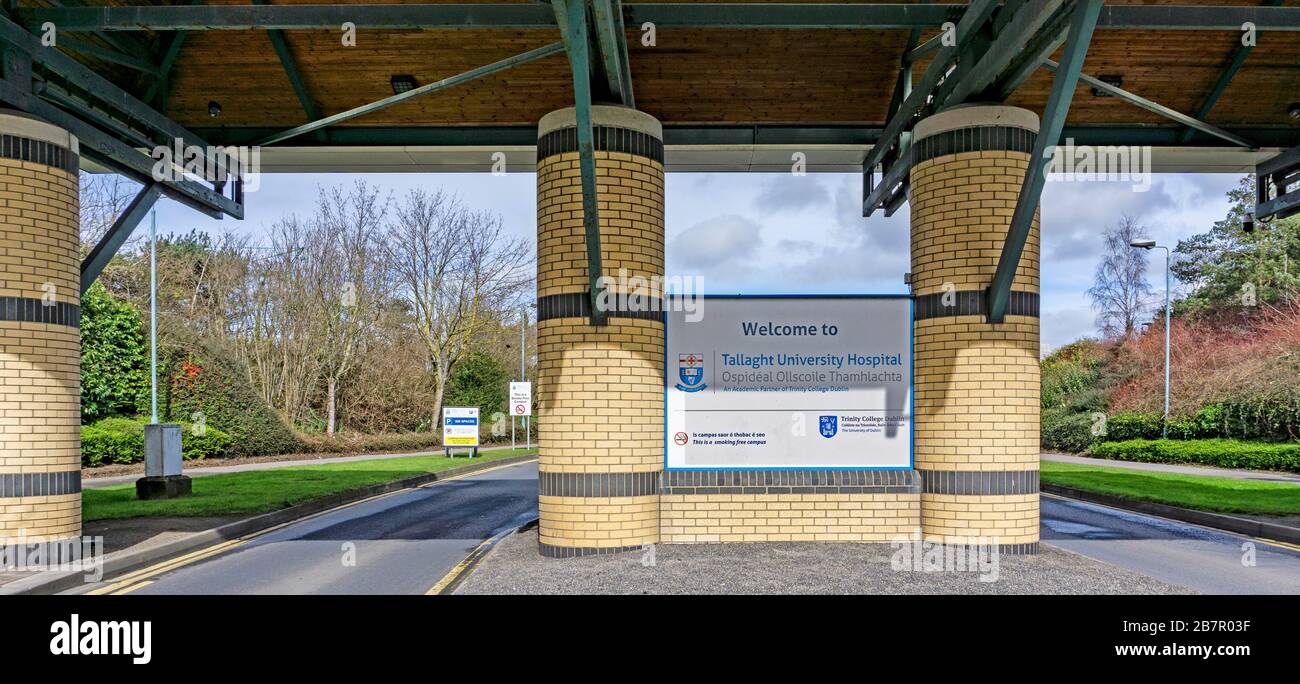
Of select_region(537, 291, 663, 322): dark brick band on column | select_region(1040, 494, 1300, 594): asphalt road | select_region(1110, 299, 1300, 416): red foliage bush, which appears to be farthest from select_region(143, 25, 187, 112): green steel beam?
select_region(1110, 299, 1300, 416): red foliage bush

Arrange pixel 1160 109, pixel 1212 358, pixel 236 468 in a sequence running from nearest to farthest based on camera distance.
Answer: pixel 1160 109 → pixel 236 468 → pixel 1212 358

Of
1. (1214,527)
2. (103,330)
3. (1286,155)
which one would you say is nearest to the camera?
(1286,155)

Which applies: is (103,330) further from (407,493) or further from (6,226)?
(6,226)

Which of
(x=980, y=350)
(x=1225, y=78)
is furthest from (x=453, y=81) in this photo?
(x=1225, y=78)

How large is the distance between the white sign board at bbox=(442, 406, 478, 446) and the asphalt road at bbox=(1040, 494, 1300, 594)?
2127cm

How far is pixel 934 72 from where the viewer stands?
8.65 m

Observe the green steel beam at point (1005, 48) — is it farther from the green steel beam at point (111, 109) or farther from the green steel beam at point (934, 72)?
the green steel beam at point (111, 109)

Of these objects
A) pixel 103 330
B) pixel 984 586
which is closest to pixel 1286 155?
pixel 984 586

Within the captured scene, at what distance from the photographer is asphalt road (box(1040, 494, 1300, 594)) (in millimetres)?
8482

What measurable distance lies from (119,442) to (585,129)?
23.9 metres

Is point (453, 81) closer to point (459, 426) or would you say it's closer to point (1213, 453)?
point (459, 426)

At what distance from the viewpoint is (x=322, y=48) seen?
9.91 meters

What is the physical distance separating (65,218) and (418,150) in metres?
4.27

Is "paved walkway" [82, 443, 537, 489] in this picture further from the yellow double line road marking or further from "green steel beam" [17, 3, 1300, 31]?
"green steel beam" [17, 3, 1300, 31]
